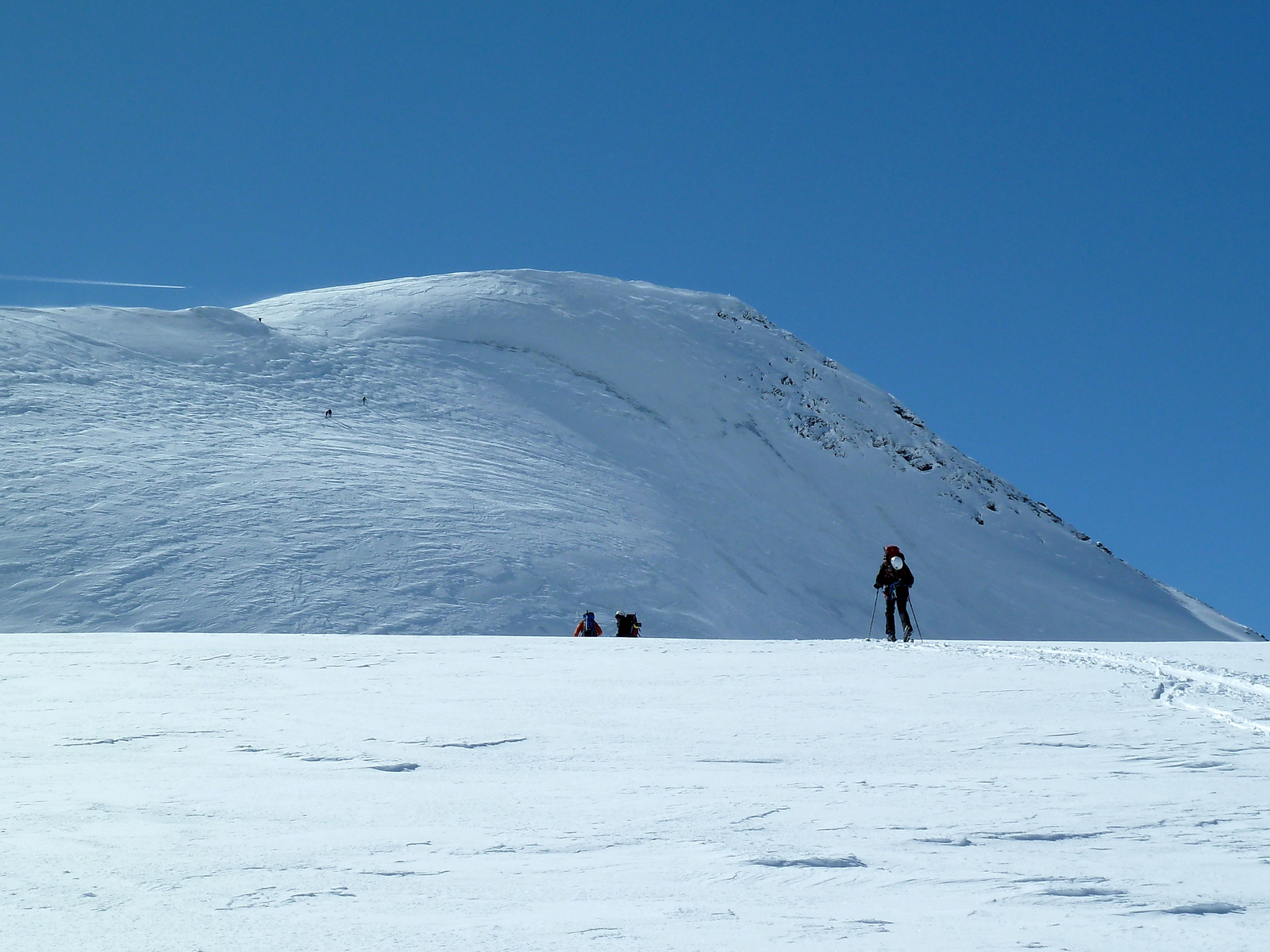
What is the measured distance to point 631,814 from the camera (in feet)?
17.5

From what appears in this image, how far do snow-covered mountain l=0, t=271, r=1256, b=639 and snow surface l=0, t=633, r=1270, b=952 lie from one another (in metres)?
14.3

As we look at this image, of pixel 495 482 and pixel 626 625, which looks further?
pixel 495 482

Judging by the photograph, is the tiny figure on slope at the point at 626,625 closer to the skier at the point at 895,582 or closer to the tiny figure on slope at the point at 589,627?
the tiny figure on slope at the point at 589,627

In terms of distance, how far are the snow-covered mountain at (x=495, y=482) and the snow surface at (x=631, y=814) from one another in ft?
47.0

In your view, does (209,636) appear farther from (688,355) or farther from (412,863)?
(688,355)

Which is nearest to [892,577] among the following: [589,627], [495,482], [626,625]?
[626,625]

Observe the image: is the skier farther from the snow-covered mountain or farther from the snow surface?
the snow-covered mountain

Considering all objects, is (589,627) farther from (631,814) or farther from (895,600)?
(631,814)

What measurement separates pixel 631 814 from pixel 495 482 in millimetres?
27387

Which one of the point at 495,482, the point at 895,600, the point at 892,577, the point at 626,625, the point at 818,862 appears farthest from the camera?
the point at 495,482

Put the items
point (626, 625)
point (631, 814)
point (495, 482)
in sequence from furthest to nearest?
point (495, 482)
point (626, 625)
point (631, 814)

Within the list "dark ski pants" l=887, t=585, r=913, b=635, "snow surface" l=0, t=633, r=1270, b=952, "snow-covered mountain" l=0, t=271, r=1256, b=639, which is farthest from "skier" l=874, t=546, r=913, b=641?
"snow-covered mountain" l=0, t=271, r=1256, b=639

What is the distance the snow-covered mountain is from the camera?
24062mm

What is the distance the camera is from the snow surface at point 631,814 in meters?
3.97
